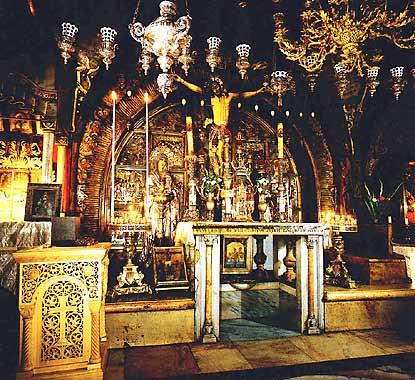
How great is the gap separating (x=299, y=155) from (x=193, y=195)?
9.11 feet

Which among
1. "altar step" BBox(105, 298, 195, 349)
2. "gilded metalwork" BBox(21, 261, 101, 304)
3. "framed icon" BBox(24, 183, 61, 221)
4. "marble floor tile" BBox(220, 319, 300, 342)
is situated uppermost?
"framed icon" BBox(24, 183, 61, 221)

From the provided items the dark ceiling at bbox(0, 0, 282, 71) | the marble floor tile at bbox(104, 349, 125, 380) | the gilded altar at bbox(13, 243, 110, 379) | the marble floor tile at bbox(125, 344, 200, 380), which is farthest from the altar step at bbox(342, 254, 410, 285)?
the dark ceiling at bbox(0, 0, 282, 71)

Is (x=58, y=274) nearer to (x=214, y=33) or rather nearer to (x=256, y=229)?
(x=256, y=229)

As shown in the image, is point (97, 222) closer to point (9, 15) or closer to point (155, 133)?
point (155, 133)

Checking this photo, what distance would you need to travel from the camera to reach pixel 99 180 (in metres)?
5.55

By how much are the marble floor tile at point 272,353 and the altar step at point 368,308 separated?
30.3 inches

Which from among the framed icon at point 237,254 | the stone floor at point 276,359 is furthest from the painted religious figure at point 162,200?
the stone floor at point 276,359

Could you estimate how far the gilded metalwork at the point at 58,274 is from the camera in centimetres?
239

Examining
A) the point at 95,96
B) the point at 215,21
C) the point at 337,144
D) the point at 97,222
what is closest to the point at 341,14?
the point at 215,21

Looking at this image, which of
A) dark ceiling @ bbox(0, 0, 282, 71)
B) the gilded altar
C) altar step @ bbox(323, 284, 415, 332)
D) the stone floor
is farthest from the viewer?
dark ceiling @ bbox(0, 0, 282, 71)

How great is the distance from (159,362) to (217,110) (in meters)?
4.23

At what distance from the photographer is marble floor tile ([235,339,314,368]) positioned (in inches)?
118

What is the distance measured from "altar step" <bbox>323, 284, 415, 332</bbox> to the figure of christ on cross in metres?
2.83

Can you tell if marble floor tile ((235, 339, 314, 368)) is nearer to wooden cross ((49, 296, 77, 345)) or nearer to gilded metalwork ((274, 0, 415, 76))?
wooden cross ((49, 296, 77, 345))
